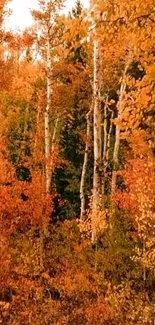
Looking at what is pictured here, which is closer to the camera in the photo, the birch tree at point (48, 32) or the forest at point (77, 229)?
the forest at point (77, 229)

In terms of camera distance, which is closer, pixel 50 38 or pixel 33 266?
pixel 33 266

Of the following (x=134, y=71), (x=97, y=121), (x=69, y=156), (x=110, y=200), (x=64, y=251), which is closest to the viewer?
(x=97, y=121)

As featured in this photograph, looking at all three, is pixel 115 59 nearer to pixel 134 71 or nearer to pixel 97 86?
pixel 134 71

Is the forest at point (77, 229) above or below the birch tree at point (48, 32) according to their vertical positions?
below

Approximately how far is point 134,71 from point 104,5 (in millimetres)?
17205

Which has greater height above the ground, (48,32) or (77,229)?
(48,32)

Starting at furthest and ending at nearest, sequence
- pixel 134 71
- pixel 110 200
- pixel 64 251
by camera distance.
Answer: pixel 134 71 → pixel 64 251 → pixel 110 200

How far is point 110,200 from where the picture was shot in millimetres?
16328

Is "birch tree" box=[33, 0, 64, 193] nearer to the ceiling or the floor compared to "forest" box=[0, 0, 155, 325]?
nearer to the ceiling

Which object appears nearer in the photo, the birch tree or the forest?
the forest

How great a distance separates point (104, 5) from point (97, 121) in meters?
9.27

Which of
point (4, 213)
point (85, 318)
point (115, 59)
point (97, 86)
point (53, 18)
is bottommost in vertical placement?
point (85, 318)

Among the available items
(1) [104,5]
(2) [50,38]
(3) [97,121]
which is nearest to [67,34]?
(1) [104,5]

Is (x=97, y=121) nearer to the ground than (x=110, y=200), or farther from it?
farther from it
